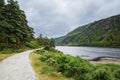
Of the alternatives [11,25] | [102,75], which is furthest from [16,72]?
[11,25]

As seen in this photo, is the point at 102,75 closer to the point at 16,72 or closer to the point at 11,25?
the point at 16,72

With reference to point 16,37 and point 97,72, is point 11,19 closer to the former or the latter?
point 16,37

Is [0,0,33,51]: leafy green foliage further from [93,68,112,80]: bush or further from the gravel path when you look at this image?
[93,68,112,80]: bush

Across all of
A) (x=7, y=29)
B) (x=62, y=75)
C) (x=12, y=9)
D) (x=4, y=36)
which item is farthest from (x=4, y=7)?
(x=62, y=75)

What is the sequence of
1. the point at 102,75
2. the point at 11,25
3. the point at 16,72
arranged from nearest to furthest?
the point at 102,75, the point at 16,72, the point at 11,25

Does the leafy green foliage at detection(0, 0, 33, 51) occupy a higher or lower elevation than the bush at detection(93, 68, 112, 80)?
higher

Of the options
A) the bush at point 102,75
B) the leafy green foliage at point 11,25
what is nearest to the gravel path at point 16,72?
the bush at point 102,75

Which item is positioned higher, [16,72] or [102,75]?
[16,72]

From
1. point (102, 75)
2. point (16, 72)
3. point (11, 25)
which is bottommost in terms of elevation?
point (102, 75)

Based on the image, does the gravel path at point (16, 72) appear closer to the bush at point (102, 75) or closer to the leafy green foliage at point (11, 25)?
the bush at point (102, 75)

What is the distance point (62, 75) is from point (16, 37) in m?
34.6

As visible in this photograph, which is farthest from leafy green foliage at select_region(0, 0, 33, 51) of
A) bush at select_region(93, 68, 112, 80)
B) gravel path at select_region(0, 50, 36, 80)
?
bush at select_region(93, 68, 112, 80)

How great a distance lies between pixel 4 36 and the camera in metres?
42.8

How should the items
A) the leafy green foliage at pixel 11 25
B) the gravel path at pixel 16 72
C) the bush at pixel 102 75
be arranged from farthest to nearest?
the leafy green foliage at pixel 11 25
the gravel path at pixel 16 72
the bush at pixel 102 75
